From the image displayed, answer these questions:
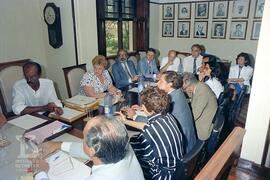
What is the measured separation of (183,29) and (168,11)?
0.59m

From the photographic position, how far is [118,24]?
4.60 metres

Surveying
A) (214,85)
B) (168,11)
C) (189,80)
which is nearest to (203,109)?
(189,80)

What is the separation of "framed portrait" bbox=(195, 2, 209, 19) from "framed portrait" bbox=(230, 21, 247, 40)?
2.14ft

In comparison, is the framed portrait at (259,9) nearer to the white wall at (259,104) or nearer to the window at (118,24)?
the window at (118,24)

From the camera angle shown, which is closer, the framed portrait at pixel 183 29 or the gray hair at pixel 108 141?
the gray hair at pixel 108 141

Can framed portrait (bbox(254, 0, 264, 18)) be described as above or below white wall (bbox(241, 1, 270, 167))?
above

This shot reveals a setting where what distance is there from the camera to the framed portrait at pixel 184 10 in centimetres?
520

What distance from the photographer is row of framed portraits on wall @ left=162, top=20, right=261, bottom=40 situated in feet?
15.0

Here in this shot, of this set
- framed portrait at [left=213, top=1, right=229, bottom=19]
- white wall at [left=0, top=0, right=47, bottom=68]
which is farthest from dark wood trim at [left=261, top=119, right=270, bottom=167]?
white wall at [left=0, top=0, right=47, bottom=68]

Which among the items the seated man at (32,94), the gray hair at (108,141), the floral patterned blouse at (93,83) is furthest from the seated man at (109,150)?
the floral patterned blouse at (93,83)

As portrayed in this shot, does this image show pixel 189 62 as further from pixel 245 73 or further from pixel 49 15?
pixel 49 15

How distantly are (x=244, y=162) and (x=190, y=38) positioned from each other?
12.0 feet

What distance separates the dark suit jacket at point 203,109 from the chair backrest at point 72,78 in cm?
155

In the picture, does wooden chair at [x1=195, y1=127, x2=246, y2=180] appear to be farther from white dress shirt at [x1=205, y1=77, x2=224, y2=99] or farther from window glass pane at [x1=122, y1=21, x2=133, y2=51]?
window glass pane at [x1=122, y1=21, x2=133, y2=51]
